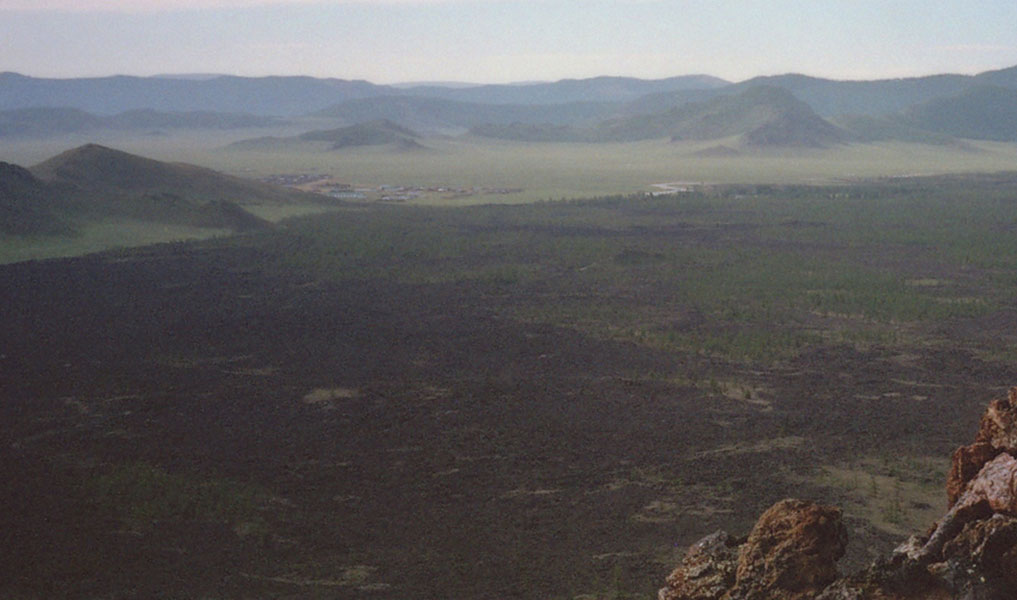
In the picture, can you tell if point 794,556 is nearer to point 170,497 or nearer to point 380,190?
point 170,497

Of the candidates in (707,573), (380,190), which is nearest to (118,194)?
(380,190)

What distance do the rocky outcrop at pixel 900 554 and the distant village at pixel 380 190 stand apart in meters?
85.0

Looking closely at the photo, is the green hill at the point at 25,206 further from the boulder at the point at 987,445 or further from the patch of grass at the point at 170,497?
the boulder at the point at 987,445

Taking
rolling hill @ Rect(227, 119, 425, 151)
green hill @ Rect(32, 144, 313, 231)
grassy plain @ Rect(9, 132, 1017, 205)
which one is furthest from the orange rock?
rolling hill @ Rect(227, 119, 425, 151)

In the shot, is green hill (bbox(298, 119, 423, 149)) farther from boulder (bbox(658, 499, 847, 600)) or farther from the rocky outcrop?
boulder (bbox(658, 499, 847, 600))

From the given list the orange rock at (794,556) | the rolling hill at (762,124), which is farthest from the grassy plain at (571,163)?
the orange rock at (794,556)

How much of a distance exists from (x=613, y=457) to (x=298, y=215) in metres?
57.7

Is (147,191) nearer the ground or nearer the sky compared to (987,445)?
nearer the sky

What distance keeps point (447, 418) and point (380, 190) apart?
8157cm

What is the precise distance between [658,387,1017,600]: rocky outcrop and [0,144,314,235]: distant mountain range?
57342 mm

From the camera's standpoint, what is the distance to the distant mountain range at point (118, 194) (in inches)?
2435

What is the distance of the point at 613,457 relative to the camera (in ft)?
70.3

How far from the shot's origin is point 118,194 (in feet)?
237

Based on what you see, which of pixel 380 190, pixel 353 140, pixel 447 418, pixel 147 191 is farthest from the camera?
pixel 353 140
